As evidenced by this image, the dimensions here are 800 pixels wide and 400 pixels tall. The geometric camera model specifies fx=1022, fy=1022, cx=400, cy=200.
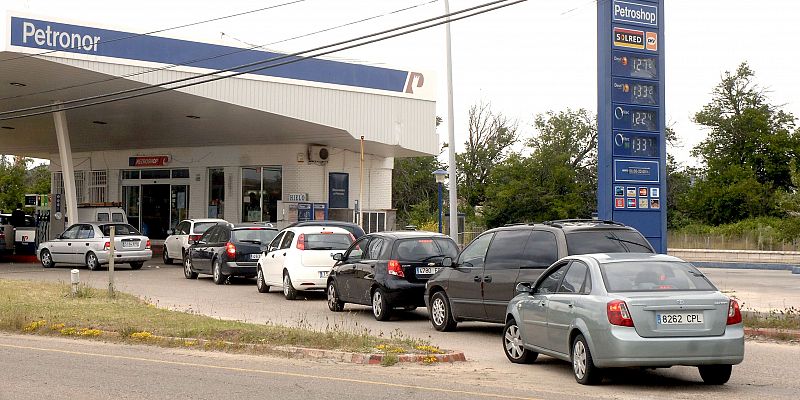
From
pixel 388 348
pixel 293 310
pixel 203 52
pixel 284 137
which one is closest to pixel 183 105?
pixel 203 52

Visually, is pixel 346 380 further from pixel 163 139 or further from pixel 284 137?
pixel 163 139

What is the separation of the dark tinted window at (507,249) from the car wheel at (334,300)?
5.17 m

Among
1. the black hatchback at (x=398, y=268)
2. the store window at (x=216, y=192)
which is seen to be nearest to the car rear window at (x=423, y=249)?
the black hatchback at (x=398, y=268)

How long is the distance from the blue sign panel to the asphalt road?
298 cm

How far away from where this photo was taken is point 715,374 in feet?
35.9

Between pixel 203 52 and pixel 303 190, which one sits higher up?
pixel 203 52

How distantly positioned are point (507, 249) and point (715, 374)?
16.0ft

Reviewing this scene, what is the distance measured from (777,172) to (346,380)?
196 feet

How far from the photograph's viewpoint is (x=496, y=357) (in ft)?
44.3

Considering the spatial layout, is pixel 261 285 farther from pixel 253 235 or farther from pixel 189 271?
pixel 189 271

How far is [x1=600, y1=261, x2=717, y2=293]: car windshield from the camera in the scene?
10758 mm

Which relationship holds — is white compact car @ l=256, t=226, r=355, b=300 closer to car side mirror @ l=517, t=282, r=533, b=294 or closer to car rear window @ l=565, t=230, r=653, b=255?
car rear window @ l=565, t=230, r=653, b=255

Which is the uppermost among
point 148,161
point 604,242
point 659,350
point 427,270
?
point 148,161

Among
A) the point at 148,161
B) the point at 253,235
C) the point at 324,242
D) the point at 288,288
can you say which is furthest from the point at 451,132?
the point at 148,161
